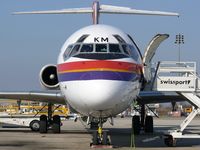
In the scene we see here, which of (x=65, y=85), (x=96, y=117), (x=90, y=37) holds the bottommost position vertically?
(x=96, y=117)

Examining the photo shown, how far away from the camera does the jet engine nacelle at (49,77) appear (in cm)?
1836

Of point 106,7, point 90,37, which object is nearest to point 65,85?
point 90,37

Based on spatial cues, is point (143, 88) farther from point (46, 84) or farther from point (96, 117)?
point (46, 84)

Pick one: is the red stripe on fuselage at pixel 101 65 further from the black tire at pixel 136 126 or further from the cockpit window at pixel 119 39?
the black tire at pixel 136 126

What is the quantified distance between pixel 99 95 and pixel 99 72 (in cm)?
61

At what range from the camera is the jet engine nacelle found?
1836 centimetres

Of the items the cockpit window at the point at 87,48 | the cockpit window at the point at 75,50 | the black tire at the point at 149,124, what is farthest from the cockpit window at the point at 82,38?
the black tire at the point at 149,124

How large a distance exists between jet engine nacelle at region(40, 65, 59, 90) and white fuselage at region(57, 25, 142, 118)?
14.9ft

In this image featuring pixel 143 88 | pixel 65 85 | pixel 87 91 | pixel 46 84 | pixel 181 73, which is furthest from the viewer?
pixel 46 84

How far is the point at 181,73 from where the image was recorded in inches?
659

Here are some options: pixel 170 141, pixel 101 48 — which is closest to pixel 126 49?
pixel 101 48

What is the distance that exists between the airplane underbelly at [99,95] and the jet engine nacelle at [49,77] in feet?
17.7

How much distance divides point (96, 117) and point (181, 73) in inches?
188

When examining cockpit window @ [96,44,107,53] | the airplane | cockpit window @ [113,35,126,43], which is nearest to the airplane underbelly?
the airplane
